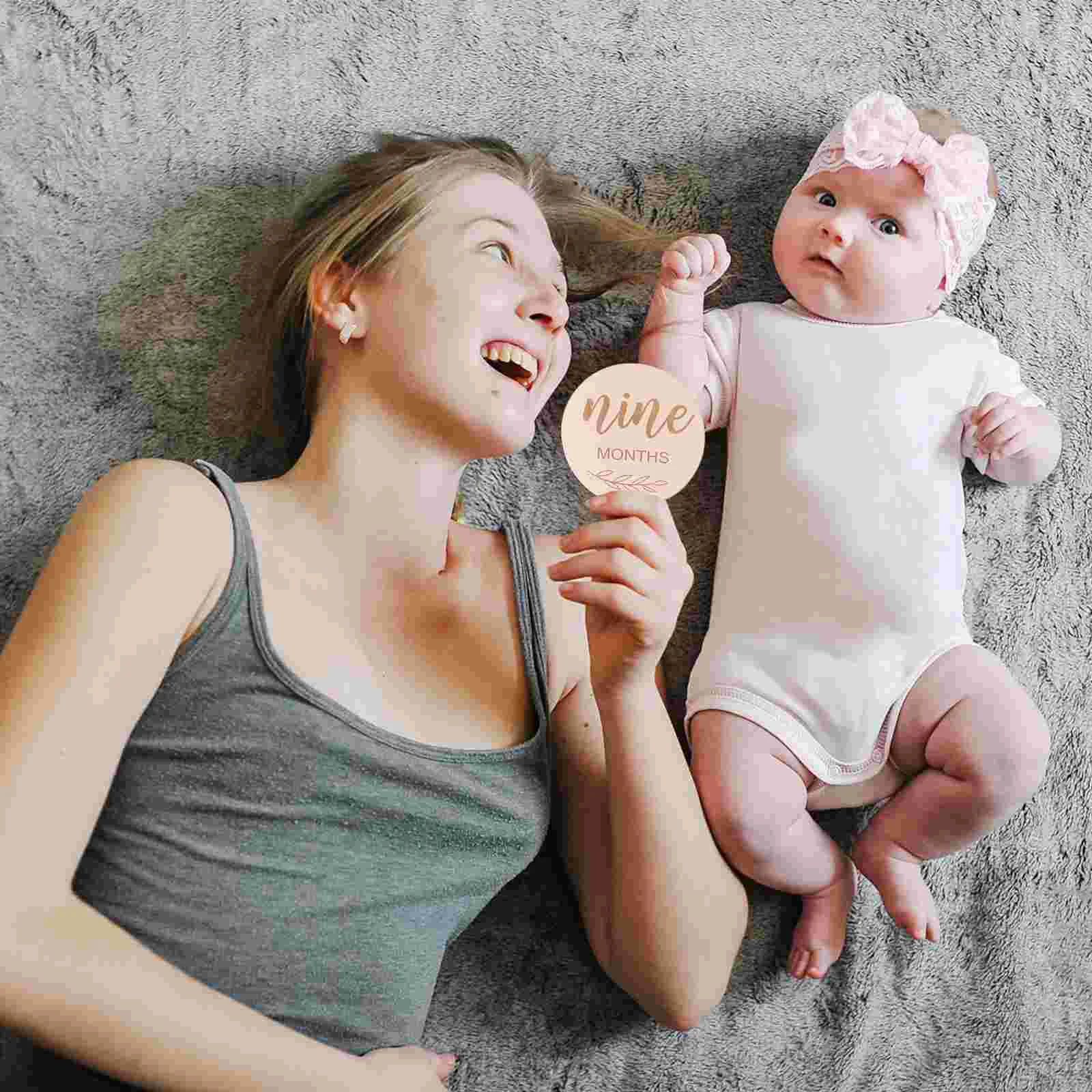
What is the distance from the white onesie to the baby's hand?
0.03m

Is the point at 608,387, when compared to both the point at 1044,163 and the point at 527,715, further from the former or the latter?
the point at 1044,163

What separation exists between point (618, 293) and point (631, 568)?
607 millimetres

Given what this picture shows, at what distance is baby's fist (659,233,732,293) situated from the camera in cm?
132

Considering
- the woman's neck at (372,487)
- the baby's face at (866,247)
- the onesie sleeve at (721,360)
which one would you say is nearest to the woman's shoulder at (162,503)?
the woman's neck at (372,487)

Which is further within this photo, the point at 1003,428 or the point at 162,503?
the point at 1003,428

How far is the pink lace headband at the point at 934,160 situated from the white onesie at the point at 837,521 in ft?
0.34

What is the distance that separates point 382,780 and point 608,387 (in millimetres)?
438

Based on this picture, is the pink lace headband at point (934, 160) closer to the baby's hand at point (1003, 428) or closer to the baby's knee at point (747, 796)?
the baby's hand at point (1003, 428)

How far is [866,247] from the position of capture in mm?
1307

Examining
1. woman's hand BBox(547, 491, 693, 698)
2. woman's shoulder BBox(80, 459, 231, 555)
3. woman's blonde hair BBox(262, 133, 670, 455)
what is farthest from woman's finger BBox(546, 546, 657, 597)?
woman's blonde hair BBox(262, 133, 670, 455)

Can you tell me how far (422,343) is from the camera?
1.13 meters

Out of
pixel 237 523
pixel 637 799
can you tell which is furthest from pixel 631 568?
pixel 237 523

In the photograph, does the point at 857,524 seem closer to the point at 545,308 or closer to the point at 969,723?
the point at 969,723

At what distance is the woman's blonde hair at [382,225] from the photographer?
1.20m
